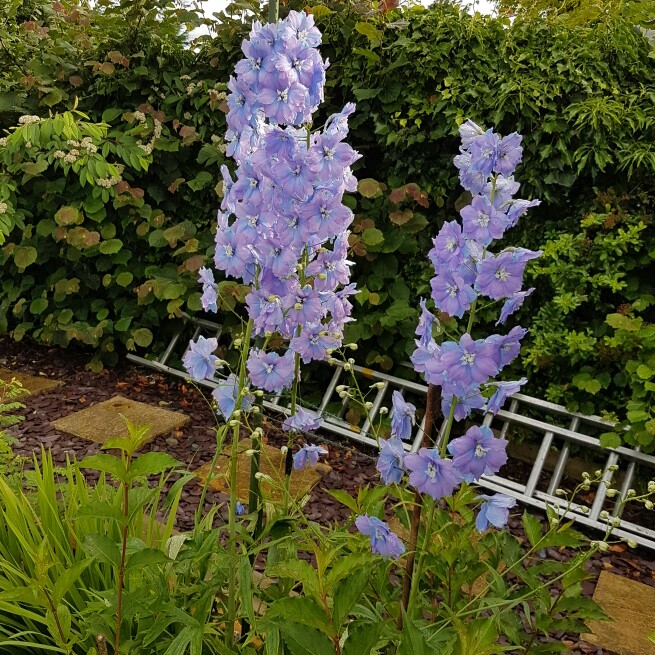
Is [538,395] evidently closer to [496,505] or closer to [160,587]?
[496,505]

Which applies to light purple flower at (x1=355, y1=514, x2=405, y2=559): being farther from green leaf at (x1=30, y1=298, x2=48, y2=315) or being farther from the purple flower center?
green leaf at (x1=30, y1=298, x2=48, y2=315)

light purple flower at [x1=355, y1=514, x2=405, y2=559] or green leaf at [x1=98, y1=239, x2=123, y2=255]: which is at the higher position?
green leaf at [x1=98, y1=239, x2=123, y2=255]

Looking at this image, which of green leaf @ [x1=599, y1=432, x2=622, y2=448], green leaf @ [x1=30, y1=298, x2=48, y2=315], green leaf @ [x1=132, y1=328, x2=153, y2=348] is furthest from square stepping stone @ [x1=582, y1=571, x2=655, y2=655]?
green leaf @ [x1=30, y1=298, x2=48, y2=315]

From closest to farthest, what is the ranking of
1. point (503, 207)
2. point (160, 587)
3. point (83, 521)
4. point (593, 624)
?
point (503, 207), point (160, 587), point (83, 521), point (593, 624)

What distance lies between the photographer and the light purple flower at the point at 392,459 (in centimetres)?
118

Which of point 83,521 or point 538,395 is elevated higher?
point 538,395

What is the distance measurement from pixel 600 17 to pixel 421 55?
0.89 metres

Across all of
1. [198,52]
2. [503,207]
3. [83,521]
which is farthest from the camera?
[198,52]

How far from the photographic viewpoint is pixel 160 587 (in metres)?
1.28

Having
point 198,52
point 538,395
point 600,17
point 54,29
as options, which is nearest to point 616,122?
point 600,17

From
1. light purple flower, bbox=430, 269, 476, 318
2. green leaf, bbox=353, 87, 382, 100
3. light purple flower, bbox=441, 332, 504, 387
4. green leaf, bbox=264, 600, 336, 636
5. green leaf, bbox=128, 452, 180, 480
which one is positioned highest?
green leaf, bbox=353, 87, 382, 100

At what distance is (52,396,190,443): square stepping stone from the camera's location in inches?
119

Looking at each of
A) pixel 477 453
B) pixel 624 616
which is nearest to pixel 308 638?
pixel 477 453

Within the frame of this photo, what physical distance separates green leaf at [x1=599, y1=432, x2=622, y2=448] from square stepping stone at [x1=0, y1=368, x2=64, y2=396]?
2.95 metres
